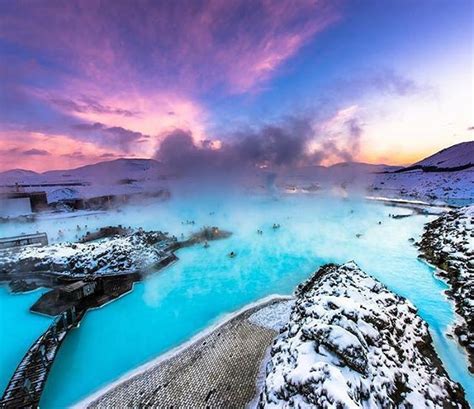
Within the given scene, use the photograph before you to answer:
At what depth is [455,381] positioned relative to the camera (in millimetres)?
9039

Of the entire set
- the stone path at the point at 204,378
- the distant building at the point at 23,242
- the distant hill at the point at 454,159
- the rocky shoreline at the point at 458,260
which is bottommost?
the stone path at the point at 204,378

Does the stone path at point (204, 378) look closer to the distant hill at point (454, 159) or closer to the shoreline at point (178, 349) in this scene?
the shoreline at point (178, 349)

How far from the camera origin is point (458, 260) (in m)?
18.7

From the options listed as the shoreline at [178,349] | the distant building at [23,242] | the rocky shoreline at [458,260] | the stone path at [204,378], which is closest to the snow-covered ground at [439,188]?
the rocky shoreline at [458,260]

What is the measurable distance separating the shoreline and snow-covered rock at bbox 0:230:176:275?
31.6 feet

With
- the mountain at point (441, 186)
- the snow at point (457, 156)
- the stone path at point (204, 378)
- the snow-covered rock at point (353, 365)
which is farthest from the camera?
the snow at point (457, 156)

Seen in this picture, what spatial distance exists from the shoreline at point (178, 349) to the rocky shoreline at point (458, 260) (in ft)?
27.5

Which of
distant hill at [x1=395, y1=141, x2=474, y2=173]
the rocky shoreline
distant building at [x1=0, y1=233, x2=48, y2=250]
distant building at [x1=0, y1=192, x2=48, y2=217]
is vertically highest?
distant hill at [x1=395, y1=141, x2=474, y2=173]

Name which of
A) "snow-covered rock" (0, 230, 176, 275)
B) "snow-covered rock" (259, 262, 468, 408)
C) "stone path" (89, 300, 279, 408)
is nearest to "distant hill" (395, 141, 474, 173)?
"snow-covered rock" (259, 262, 468, 408)

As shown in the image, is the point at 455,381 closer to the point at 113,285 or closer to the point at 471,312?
the point at 471,312

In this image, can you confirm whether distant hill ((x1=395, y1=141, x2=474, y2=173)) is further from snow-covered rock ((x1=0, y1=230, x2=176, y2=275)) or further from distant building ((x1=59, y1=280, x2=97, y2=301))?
distant building ((x1=59, y1=280, x2=97, y2=301))

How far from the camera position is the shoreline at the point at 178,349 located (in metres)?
9.40

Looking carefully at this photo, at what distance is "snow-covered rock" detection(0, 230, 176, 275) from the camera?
65.5 ft

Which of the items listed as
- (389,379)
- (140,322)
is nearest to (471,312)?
(389,379)
